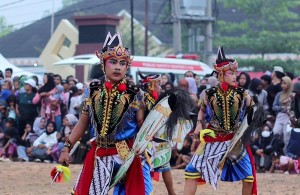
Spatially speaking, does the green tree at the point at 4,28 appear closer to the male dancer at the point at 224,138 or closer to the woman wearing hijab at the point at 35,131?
the woman wearing hijab at the point at 35,131

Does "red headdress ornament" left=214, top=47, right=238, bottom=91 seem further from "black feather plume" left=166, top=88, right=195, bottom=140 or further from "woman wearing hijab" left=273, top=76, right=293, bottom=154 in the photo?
"woman wearing hijab" left=273, top=76, right=293, bottom=154

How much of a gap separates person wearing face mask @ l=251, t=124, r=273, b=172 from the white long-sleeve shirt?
473 centimetres

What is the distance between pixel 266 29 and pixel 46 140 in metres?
28.1

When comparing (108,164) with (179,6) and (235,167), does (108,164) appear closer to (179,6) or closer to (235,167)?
(235,167)

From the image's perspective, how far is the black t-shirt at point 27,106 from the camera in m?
20.1

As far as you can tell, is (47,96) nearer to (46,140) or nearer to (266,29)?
(46,140)

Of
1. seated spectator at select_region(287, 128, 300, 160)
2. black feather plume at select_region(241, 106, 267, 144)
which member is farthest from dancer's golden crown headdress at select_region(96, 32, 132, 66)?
seated spectator at select_region(287, 128, 300, 160)

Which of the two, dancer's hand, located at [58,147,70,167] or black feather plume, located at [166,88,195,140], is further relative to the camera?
black feather plume, located at [166,88,195,140]

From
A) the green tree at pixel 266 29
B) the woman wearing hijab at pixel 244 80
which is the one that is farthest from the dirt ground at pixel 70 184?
the green tree at pixel 266 29

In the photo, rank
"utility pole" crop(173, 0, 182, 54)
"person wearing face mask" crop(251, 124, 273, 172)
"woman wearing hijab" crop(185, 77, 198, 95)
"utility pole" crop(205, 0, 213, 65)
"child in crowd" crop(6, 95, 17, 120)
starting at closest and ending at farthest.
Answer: "person wearing face mask" crop(251, 124, 273, 172) < "woman wearing hijab" crop(185, 77, 198, 95) < "child in crowd" crop(6, 95, 17, 120) < "utility pole" crop(173, 0, 182, 54) < "utility pole" crop(205, 0, 213, 65)

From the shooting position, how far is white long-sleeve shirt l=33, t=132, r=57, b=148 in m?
19.2

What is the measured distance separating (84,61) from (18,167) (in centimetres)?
648

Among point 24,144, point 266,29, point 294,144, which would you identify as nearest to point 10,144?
point 24,144

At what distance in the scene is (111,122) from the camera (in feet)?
27.6
